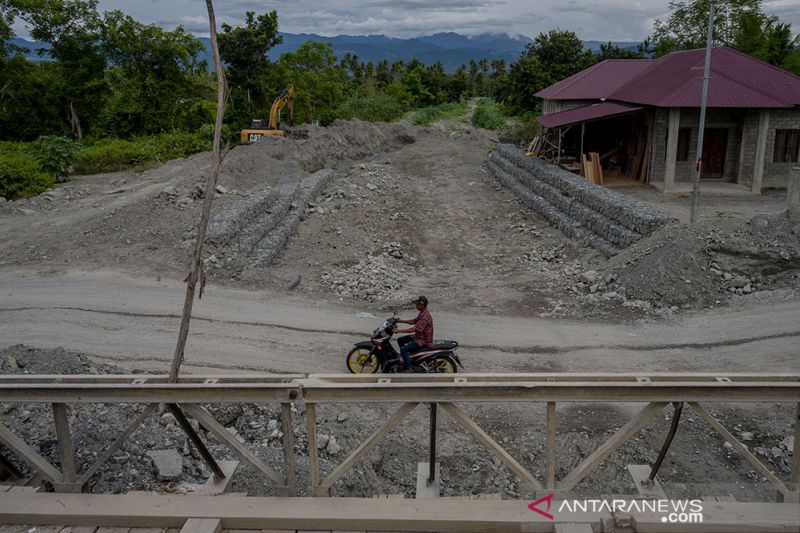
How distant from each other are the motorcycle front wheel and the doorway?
20.4m

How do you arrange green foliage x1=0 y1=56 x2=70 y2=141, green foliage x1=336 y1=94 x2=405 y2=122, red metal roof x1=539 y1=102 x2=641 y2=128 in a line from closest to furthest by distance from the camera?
red metal roof x1=539 y1=102 x2=641 y2=128
green foliage x1=0 y1=56 x2=70 y2=141
green foliage x1=336 y1=94 x2=405 y2=122

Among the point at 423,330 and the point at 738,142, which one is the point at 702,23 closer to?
the point at 738,142

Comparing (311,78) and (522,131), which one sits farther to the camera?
(311,78)

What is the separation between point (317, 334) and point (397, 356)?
104 inches

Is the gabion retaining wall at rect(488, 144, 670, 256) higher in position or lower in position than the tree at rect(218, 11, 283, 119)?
lower

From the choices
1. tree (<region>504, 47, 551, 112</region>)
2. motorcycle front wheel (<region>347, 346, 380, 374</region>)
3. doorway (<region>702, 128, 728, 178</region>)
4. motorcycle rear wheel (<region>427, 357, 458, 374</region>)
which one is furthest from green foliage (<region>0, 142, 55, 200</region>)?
tree (<region>504, 47, 551, 112</region>)

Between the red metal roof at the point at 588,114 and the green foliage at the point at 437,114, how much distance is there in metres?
21.7

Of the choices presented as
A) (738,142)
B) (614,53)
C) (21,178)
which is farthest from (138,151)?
(614,53)

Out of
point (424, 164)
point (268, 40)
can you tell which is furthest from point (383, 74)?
point (424, 164)

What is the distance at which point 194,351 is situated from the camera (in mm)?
12000

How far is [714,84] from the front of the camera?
25125mm

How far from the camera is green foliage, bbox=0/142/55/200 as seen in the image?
24.8 m

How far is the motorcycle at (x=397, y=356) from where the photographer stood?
10.6m

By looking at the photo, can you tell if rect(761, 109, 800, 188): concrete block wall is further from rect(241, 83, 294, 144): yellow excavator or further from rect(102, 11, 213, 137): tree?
rect(102, 11, 213, 137): tree
